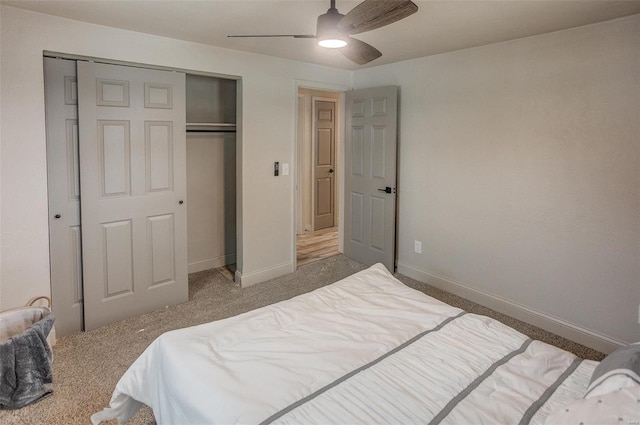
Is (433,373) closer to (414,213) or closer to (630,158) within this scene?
(630,158)

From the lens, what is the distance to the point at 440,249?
384cm

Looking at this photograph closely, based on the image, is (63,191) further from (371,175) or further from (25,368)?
(371,175)

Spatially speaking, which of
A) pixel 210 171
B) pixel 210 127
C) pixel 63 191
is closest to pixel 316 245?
pixel 210 171

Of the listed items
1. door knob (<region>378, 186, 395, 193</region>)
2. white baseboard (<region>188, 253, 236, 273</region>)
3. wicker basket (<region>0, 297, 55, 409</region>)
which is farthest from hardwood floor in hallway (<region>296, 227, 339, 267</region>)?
wicker basket (<region>0, 297, 55, 409</region>)

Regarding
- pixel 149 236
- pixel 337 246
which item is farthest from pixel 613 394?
pixel 337 246

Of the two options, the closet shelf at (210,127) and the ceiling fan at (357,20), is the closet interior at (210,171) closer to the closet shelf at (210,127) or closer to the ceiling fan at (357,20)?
the closet shelf at (210,127)

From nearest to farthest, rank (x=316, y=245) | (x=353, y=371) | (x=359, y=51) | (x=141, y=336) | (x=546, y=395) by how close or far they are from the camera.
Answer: (x=546, y=395)
(x=353, y=371)
(x=359, y=51)
(x=141, y=336)
(x=316, y=245)

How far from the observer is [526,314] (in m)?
3.20

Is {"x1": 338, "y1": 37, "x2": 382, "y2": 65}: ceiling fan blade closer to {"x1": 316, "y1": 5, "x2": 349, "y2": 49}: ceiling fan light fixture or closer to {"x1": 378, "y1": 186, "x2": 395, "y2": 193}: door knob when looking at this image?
{"x1": 316, "y1": 5, "x2": 349, "y2": 49}: ceiling fan light fixture

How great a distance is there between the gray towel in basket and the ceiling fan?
222cm

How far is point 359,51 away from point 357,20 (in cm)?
43

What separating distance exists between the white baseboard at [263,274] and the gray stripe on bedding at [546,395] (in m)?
2.91

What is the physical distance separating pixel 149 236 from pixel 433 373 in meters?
2.58

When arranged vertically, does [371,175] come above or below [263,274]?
above
